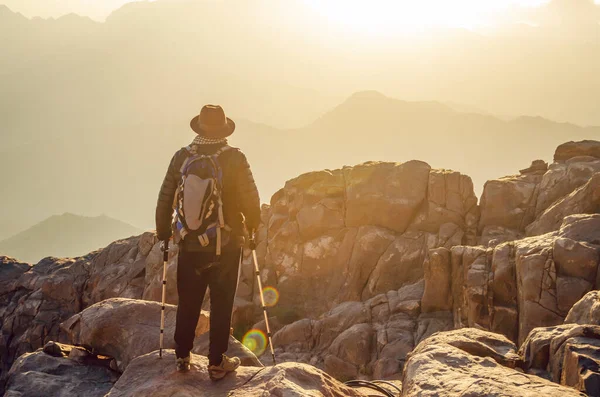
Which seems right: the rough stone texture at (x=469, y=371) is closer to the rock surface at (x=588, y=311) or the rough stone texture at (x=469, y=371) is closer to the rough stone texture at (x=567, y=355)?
the rough stone texture at (x=567, y=355)

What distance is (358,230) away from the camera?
42250 mm

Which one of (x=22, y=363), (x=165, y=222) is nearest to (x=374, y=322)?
(x=22, y=363)

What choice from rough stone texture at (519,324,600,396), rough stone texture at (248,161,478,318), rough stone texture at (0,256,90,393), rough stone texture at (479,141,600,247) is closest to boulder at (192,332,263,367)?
rough stone texture at (519,324,600,396)

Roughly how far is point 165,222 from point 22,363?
7.23m

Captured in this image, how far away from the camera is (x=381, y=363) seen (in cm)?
2923

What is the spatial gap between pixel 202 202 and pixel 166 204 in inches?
44.0

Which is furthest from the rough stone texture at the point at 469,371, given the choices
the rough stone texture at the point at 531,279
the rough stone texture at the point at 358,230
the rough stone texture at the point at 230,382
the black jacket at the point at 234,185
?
the rough stone texture at the point at 358,230

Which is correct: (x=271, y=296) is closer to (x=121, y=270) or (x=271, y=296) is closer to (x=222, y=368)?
(x=121, y=270)

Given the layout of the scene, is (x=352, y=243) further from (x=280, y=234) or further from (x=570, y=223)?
(x=570, y=223)

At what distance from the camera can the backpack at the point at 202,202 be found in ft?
30.4

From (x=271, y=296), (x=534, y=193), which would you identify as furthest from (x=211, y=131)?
(x=271, y=296)

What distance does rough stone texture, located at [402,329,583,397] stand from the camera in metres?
7.52

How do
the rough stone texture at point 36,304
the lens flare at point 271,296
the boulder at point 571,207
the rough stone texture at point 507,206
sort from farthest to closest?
the rough stone texture at point 36,304
the lens flare at point 271,296
the rough stone texture at point 507,206
the boulder at point 571,207

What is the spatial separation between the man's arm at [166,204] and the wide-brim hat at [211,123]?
948mm
